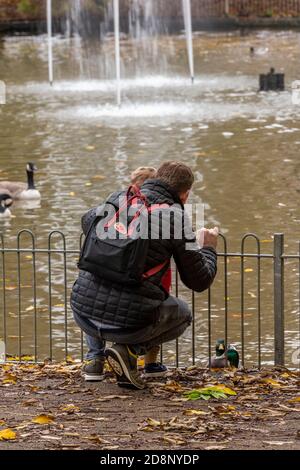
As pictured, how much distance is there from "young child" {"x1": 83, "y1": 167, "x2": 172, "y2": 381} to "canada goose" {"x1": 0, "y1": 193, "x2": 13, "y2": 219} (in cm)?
834

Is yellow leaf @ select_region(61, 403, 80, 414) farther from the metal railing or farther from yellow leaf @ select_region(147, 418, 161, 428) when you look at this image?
the metal railing

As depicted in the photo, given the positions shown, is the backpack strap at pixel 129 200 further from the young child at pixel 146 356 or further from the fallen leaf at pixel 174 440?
the fallen leaf at pixel 174 440

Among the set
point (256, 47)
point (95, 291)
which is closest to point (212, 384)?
point (95, 291)

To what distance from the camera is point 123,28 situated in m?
49.6

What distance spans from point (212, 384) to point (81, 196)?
30.9ft

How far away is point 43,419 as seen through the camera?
7.44 meters

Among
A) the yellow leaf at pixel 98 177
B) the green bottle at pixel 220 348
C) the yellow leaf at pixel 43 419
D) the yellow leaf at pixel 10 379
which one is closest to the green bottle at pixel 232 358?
the green bottle at pixel 220 348

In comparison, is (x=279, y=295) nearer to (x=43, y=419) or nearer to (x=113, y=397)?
(x=113, y=397)

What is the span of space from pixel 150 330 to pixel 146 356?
0.64 metres

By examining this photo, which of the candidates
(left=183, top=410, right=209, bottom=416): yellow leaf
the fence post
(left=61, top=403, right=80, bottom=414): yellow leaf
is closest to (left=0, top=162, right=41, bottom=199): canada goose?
the fence post

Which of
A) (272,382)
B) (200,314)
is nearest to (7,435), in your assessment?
(272,382)

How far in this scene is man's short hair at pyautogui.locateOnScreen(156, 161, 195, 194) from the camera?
7961 mm
